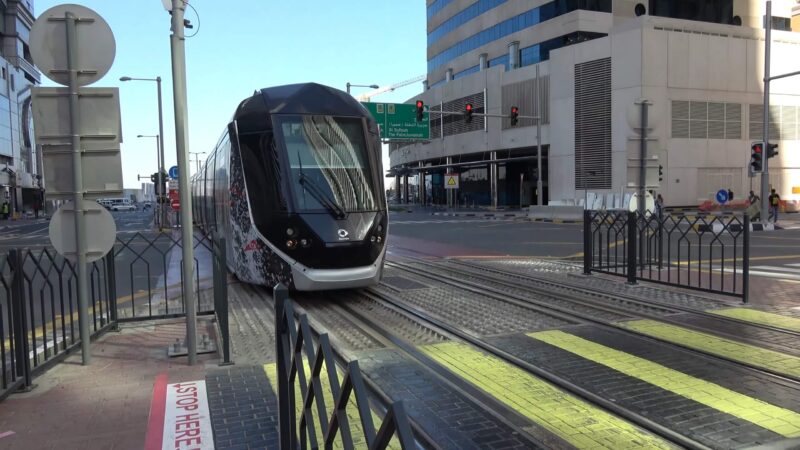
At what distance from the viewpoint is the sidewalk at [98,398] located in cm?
410

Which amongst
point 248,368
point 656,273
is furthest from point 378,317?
point 656,273

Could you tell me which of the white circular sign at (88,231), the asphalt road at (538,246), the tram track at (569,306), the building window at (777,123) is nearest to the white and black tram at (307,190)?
the tram track at (569,306)

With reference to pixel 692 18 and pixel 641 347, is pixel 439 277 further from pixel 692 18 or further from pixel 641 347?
pixel 692 18

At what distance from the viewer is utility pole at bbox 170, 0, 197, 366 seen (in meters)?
5.74

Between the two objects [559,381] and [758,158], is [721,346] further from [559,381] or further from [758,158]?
[758,158]

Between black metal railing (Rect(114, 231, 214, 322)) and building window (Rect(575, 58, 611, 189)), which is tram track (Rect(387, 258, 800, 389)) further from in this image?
building window (Rect(575, 58, 611, 189))

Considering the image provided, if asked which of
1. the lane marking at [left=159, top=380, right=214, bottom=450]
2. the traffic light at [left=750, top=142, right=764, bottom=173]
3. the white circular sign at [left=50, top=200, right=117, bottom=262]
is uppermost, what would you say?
the traffic light at [left=750, top=142, right=764, bottom=173]

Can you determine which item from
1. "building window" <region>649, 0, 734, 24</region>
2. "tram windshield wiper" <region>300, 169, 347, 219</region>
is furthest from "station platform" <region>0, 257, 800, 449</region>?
"building window" <region>649, 0, 734, 24</region>

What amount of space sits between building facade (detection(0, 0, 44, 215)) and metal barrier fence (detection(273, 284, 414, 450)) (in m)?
63.7

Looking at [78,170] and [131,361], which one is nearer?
[78,170]

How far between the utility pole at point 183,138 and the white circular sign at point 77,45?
2.01ft

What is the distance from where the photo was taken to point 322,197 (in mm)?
8961

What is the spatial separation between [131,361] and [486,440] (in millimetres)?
3926

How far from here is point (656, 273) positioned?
1192 cm
